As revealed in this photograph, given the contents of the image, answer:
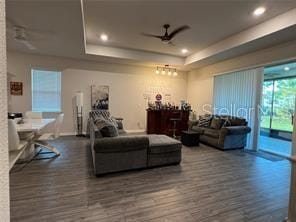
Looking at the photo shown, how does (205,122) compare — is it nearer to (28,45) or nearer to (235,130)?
(235,130)

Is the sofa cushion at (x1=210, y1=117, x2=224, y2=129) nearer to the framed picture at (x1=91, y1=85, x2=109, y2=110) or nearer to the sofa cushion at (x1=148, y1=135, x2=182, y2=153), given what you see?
the sofa cushion at (x1=148, y1=135, x2=182, y2=153)

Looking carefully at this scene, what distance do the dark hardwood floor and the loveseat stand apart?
101 centimetres

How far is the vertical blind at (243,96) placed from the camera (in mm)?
4789

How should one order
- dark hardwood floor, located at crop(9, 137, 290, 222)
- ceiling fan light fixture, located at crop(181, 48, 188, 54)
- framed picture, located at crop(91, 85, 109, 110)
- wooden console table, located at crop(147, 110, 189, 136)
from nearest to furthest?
dark hardwood floor, located at crop(9, 137, 290, 222), ceiling fan light fixture, located at crop(181, 48, 188, 54), wooden console table, located at crop(147, 110, 189, 136), framed picture, located at crop(91, 85, 109, 110)

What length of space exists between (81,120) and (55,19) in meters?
3.68

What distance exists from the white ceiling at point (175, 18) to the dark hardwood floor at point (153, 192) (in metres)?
2.97

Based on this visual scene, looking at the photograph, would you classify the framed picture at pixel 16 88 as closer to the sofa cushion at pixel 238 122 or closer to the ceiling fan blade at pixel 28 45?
the ceiling fan blade at pixel 28 45

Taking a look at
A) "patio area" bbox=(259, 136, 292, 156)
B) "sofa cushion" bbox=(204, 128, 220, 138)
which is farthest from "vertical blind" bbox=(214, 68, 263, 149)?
"sofa cushion" bbox=(204, 128, 220, 138)

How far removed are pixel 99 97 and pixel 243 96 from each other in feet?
15.3

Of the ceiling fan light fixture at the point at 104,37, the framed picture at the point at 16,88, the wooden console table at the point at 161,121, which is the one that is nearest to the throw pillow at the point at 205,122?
the wooden console table at the point at 161,121

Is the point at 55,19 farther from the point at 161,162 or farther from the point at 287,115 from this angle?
the point at 287,115

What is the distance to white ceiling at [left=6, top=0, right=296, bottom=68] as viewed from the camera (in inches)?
119

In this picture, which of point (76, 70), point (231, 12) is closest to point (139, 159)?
point (231, 12)

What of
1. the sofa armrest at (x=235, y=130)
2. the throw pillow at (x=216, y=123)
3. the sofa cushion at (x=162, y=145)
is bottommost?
the sofa cushion at (x=162, y=145)
